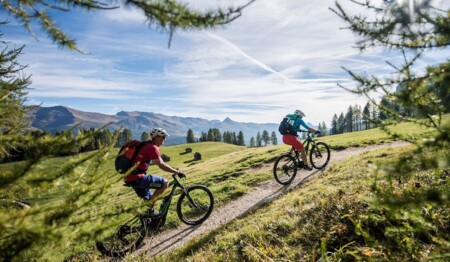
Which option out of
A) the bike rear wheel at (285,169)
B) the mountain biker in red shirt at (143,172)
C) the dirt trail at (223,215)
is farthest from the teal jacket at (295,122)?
the mountain biker in red shirt at (143,172)

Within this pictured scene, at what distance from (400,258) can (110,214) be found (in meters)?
3.58

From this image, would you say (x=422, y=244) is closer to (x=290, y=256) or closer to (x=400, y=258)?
(x=400, y=258)

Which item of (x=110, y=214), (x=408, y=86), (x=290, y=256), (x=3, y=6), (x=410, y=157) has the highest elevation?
(x=3, y=6)

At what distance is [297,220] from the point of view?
6.93m

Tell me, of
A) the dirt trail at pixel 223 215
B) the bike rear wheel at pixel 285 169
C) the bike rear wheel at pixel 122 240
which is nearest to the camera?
the bike rear wheel at pixel 122 240

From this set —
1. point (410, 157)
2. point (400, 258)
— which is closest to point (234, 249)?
point (400, 258)

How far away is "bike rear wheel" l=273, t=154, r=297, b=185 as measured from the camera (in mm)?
14289

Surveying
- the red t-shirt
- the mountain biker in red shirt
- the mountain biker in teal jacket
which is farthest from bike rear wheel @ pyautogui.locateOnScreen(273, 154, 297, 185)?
the red t-shirt

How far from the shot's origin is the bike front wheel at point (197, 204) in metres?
10.4

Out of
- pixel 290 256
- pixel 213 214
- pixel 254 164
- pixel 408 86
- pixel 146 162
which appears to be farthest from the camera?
pixel 254 164

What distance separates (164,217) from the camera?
9.85 metres

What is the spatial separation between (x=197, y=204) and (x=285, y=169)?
5383mm

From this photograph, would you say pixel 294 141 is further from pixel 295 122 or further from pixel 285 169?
pixel 285 169

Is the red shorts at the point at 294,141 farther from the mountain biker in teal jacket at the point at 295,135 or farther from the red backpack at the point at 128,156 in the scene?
the red backpack at the point at 128,156
